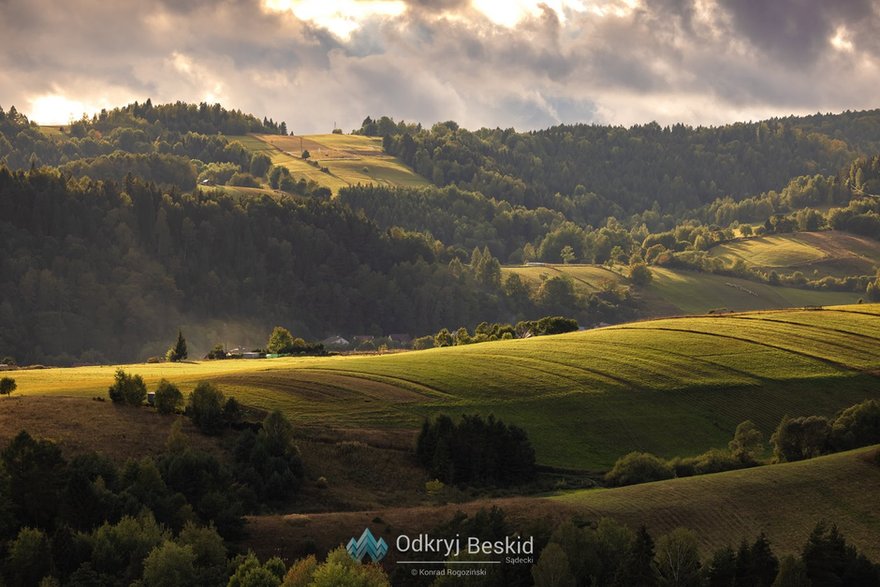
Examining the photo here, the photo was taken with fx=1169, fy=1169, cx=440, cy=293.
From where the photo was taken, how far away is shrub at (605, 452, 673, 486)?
94.8m

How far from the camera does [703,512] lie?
259 feet

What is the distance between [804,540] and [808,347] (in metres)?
70.2

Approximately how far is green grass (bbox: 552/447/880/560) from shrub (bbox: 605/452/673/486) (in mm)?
6779

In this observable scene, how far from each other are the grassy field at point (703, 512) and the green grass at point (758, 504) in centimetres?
7

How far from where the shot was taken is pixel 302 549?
232 ft

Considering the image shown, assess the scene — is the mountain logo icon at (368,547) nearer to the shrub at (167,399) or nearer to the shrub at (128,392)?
the shrub at (167,399)

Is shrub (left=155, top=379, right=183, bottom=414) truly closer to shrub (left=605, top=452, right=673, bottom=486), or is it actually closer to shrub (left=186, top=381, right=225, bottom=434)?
shrub (left=186, top=381, right=225, bottom=434)

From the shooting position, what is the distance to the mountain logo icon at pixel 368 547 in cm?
6994

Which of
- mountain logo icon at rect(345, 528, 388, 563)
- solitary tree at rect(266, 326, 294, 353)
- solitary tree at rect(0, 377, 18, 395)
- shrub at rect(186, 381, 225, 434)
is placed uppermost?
solitary tree at rect(266, 326, 294, 353)

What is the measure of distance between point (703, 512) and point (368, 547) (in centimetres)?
2351

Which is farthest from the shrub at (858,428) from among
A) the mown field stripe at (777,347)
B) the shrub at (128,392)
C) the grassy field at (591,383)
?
the shrub at (128,392)

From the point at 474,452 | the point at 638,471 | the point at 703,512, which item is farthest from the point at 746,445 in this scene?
the point at 703,512

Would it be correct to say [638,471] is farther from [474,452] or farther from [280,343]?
[280,343]

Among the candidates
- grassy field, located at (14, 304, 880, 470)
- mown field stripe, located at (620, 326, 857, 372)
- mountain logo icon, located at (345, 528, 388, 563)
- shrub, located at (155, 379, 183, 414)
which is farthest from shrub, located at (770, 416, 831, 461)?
shrub, located at (155, 379, 183, 414)
